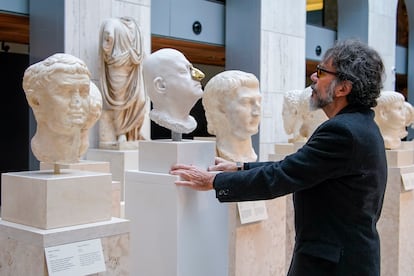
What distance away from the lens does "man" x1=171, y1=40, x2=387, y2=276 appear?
117 inches

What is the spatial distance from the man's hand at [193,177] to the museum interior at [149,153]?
0.28ft

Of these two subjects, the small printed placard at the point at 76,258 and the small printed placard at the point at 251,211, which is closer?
the small printed placard at the point at 76,258

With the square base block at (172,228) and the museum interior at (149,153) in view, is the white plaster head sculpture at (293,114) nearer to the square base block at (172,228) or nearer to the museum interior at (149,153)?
the museum interior at (149,153)

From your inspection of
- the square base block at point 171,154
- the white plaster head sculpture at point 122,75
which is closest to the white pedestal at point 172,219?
the square base block at point 171,154

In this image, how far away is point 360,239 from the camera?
304 centimetres

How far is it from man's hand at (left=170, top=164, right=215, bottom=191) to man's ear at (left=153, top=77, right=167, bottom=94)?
0.70 m

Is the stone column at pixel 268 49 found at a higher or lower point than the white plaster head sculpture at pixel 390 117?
higher

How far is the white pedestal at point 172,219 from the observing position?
3.96 metres

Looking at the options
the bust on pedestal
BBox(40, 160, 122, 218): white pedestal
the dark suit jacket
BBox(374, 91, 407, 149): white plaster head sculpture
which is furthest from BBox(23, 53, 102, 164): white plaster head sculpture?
BBox(374, 91, 407, 149): white plaster head sculpture

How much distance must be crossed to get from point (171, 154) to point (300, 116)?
351 centimetres

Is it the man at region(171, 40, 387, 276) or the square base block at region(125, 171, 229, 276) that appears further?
the square base block at region(125, 171, 229, 276)

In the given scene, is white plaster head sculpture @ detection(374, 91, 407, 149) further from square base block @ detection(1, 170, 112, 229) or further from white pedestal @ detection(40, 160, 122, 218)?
square base block @ detection(1, 170, 112, 229)

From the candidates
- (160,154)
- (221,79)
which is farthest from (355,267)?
(221,79)

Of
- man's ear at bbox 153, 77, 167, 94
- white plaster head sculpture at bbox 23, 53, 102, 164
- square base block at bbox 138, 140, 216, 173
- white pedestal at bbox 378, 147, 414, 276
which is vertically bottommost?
white pedestal at bbox 378, 147, 414, 276
